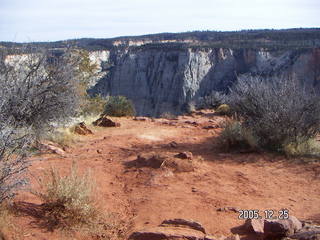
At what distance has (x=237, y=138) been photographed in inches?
323

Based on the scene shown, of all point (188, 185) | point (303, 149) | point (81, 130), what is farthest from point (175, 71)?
point (188, 185)

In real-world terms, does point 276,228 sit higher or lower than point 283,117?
lower

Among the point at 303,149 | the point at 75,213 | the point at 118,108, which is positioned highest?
the point at 75,213

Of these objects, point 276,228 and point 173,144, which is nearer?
point 276,228

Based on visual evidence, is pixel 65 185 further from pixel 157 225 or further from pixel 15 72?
pixel 15 72

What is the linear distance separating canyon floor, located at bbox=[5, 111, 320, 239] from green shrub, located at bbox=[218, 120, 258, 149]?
241 mm

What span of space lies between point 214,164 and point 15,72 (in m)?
4.47

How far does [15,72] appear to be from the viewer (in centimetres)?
835

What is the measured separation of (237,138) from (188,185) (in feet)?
8.48

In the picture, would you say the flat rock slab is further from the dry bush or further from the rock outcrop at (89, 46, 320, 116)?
the rock outcrop at (89, 46, 320, 116)

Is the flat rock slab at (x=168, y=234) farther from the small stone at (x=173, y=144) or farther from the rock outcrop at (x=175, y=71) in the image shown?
the rock outcrop at (x=175, y=71)

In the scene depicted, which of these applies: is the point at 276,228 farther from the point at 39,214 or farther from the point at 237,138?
the point at 237,138

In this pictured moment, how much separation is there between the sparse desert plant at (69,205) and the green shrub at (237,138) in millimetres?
4258

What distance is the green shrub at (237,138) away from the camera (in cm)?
810
